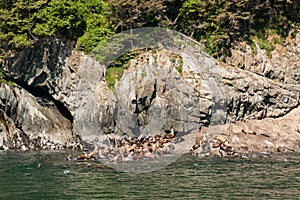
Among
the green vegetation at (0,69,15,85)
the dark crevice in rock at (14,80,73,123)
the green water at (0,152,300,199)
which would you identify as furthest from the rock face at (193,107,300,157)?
the green vegetation at (0,69,15,85)

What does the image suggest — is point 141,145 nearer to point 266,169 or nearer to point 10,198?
point 266,169

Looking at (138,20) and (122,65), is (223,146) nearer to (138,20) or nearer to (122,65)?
(122,65)

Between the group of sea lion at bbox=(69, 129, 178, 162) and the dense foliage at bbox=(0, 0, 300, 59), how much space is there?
995cm

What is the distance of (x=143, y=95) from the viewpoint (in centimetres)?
4359

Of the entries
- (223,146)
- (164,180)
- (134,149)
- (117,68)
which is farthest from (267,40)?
A: (164,180)

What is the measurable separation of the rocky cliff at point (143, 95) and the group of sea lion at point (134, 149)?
803mm

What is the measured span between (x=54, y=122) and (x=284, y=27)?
25.2 meters

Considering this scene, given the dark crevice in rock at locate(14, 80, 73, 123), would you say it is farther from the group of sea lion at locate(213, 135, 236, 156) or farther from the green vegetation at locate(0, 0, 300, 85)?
the group of sea lion at locate(213, 135, 236, 156)

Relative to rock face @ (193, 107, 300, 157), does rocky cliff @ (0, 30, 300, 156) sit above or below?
above

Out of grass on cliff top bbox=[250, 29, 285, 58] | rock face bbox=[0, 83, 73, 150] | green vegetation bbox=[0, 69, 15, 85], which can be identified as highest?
grass on cliff top bbox=[250, 29, 285, 58]

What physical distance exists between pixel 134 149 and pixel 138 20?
49.0 ft

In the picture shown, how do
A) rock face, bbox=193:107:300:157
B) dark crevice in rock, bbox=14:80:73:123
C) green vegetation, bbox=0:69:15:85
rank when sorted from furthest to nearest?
dark crevice in rock, bbox=14:80:73:123 < green vegetation, bbox=0:69:15:85 < rock face, bbox=193:107:300:157

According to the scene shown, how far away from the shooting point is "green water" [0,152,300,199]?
24422 mm

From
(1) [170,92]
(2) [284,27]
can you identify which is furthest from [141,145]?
(2) [284,27]
